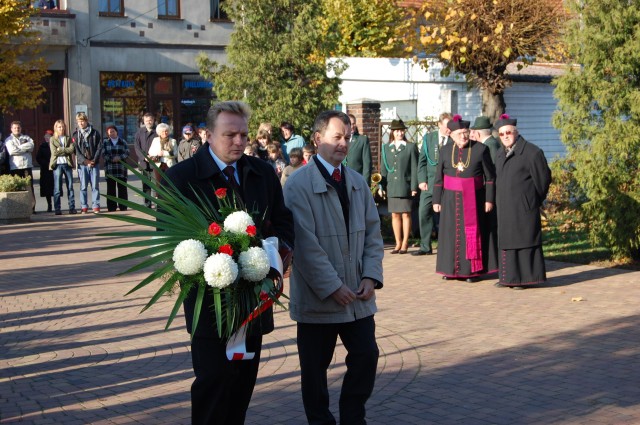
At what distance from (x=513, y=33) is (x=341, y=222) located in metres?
14.4

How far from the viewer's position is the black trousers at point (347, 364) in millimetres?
5711

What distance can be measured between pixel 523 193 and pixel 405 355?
13.2ft

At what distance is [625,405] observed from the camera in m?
6.72

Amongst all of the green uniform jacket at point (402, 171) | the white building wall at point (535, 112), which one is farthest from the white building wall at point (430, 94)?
the green uniform jacket at point (402, 171)

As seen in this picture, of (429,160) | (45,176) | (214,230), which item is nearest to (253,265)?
(214,230)

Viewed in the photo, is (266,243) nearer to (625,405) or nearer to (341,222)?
(341,222)

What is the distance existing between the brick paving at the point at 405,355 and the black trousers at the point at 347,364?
0.76 metres

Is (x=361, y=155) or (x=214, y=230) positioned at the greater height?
(x=361, y=155)

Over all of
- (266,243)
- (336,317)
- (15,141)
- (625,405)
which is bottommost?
(625,405)

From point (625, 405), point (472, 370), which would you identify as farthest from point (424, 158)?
point (625, 405)

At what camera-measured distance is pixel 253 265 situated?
15.5 ft

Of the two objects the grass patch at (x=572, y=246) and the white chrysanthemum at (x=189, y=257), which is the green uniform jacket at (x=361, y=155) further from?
the white chrysanthemum at (x=189, y=257)

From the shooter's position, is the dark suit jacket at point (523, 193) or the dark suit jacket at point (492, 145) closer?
the dark suit jacket at point (523, 193)

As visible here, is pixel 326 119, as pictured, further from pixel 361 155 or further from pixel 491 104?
pixel 491 104
